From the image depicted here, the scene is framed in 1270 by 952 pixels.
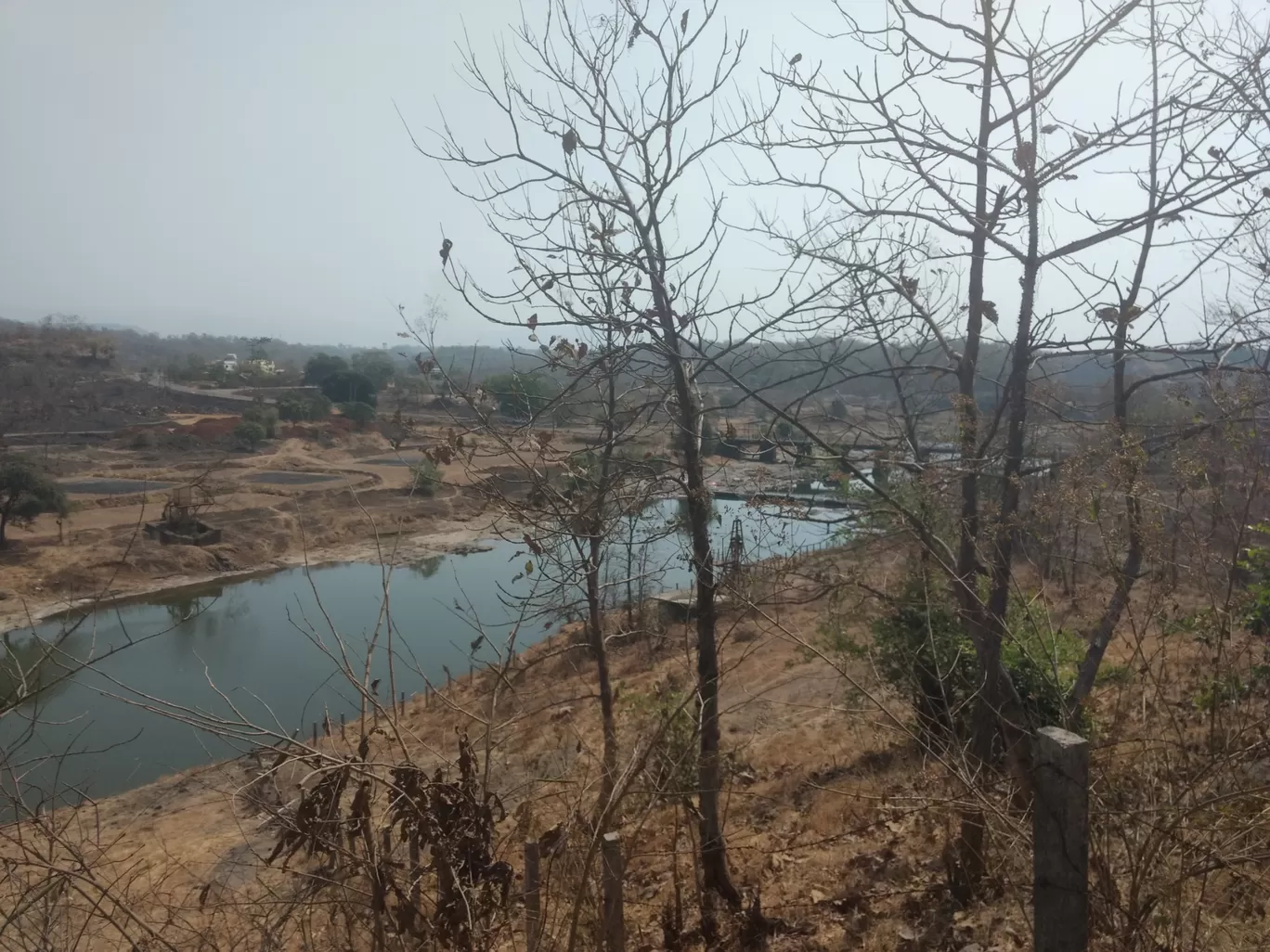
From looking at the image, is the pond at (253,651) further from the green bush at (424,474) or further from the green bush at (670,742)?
the green bush at (424,474)

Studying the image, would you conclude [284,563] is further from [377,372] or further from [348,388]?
[377,372]

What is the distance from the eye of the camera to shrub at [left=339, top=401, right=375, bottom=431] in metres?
49.5

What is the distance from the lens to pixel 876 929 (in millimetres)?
4703

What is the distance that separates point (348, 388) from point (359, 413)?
7444mm

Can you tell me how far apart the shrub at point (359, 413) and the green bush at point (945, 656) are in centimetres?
4361

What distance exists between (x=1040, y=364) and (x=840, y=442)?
118 cm

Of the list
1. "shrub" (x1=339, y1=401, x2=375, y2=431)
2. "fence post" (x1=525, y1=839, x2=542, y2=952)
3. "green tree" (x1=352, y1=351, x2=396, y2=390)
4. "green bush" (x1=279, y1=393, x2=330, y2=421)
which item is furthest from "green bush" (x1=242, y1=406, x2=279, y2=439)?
"fence post" (x1=525, y1=839, x2=542, y2=952)

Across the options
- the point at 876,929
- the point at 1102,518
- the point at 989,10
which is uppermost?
the point at 989,10

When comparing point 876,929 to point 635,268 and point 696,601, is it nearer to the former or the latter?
point 696,601

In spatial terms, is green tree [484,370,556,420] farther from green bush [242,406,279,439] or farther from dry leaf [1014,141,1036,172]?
green bush [242,406,279,439]

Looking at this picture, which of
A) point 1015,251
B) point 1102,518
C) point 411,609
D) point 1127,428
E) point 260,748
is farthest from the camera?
point 411,609

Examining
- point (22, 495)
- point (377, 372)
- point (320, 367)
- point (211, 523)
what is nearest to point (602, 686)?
point (22, 495)

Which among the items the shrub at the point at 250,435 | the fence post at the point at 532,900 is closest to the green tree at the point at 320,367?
the shrub at the point at 250,435

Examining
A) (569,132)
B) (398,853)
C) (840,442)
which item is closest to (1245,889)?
(840,442)
